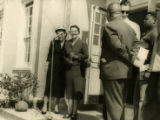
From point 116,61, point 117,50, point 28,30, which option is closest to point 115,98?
point 116,61

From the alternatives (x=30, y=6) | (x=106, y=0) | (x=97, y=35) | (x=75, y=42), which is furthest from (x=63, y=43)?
(x=30, y=6)

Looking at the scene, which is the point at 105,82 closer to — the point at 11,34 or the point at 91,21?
the point at 91,21

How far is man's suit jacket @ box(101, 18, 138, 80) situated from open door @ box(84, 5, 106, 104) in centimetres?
320

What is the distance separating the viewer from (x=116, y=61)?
3.70m

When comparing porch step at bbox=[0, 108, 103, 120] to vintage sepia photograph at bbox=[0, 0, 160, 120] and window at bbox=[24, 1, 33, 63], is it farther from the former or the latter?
window at bbox=[24, 1, 33, 63]

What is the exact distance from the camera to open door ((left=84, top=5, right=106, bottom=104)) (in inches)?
276

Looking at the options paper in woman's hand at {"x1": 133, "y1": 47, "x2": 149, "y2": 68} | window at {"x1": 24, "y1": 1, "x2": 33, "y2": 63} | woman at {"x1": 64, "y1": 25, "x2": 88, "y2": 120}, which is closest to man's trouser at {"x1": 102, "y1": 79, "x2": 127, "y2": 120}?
paper in woman's hand at {"x1": 133, "y1": 47, "x2": 149, "y2": 68}

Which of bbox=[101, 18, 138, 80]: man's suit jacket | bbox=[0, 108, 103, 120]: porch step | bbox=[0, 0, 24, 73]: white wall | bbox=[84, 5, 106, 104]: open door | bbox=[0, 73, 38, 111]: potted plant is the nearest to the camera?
bbox=[101, 18, 138, 80]: man's suit jacket

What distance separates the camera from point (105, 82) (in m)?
3.76

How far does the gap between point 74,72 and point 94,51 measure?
187 cm

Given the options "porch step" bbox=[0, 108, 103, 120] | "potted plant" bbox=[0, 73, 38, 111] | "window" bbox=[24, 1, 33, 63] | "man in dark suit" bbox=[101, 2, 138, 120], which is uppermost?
"window" bbox=[24, 1, 33, 63]

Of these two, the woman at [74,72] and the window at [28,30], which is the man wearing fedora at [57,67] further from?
the window at [28,30]

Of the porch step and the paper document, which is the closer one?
the paper document

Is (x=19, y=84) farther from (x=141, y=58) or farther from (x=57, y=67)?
(x=141, y=58)
